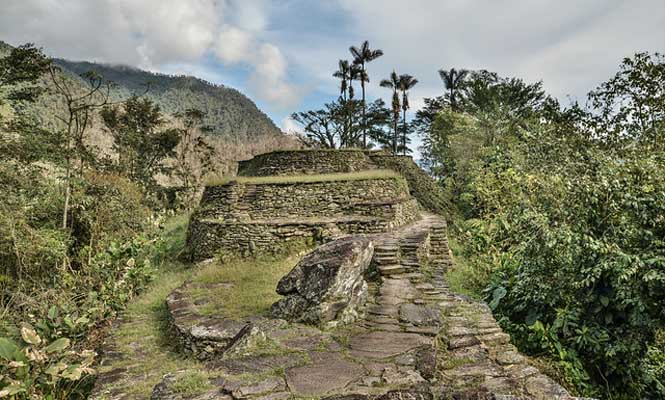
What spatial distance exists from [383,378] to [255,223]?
19.8ft

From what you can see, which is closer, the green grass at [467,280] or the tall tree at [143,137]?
the green grass at [467,280]

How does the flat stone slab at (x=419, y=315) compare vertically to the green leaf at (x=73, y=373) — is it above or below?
above

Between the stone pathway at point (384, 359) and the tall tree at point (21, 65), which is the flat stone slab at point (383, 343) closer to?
the stone pathway at point (384, 359)

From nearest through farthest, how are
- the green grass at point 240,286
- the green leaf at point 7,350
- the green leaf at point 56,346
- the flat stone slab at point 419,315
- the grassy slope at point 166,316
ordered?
the green leaf at point 7,350, the green leaf at point 56,346, the grassy slope at point 166,316, the flat stone slab at point 419,315, the green grass at point 240,286

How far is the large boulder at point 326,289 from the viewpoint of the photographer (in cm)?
374

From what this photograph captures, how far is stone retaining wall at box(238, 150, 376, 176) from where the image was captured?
1232cm

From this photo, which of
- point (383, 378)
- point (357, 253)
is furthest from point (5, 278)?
point (383, 378)

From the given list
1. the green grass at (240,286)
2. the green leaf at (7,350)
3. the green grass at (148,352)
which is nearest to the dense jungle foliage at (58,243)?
the green leaf at (7,350)

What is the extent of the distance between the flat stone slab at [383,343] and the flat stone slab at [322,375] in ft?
0.72

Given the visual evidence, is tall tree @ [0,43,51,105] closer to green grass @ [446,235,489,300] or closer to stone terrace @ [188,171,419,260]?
stone terrace @ [188,171,419,260]

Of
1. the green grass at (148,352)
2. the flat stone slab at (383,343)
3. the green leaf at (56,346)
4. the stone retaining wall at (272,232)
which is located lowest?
the green grass at (148,352)

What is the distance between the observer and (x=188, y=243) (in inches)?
384

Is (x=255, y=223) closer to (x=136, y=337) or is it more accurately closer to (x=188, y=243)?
(x=188, y=243)

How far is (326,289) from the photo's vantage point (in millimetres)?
3793
